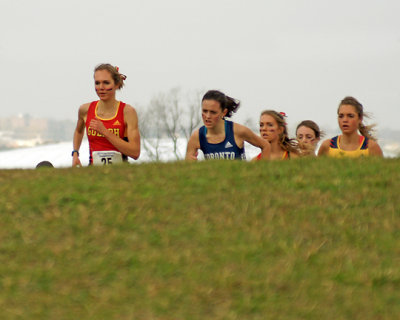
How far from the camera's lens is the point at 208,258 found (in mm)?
5910

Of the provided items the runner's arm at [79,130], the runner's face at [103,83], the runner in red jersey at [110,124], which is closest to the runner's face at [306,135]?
the runner in red jersey at [110,124]

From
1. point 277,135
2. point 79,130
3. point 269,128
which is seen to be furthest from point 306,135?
point 79,130

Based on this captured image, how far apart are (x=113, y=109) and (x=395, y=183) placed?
170 inches

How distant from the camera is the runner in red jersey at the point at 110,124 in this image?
960cm

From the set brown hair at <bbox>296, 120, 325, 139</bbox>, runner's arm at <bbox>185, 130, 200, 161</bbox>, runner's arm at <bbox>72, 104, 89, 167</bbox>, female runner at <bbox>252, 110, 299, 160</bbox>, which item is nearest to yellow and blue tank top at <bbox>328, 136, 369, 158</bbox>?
female runner at <bbox>252, 110, 299, 160</bbox>

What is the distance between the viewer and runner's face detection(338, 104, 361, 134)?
10367mm

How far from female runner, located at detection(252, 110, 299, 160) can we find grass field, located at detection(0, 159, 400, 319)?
7.15 feet

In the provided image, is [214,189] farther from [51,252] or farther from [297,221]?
[51,252]

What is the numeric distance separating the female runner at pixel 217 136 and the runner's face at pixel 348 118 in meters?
1.38

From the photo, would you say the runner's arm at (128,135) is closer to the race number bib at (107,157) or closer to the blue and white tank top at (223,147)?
the race number bib at (107,157)

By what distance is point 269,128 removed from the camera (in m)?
10.8

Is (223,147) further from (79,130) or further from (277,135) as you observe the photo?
(79,130)

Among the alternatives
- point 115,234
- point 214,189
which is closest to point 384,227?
point 214,189

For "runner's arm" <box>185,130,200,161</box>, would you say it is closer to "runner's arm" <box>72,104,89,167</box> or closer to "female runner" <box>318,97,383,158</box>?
"runner's arm" <box>72,104,89,167</box>
